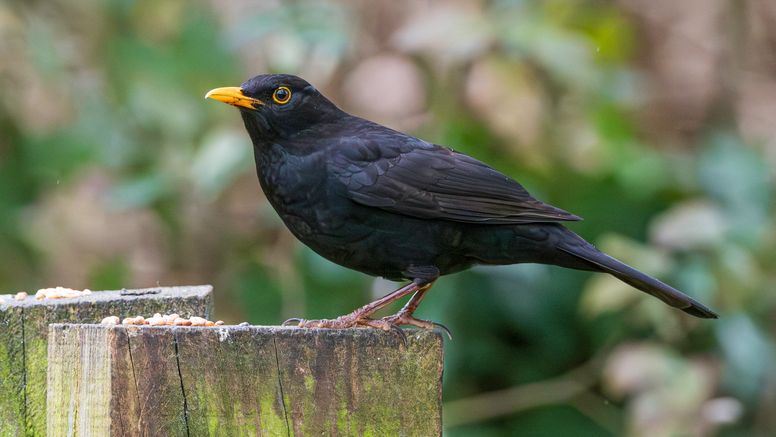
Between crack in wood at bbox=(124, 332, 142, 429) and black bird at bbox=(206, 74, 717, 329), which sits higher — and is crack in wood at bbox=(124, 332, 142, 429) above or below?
below

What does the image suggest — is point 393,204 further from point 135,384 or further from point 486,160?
point 486,160

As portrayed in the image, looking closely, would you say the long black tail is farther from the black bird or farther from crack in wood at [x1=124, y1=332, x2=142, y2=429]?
crack in wood at [x1=124, y1=332, x2=142, y2=429]

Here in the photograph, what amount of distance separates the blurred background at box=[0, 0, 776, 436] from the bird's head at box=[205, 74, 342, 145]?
4.07ft

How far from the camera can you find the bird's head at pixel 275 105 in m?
4.16

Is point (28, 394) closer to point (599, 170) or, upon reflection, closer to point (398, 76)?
point (398, 76)

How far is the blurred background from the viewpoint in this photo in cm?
538

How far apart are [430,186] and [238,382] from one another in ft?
5.66

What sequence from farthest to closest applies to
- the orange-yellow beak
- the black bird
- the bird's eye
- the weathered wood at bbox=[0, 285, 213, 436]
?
1. the bird's eye
2. the orange-yellow beak
3. the black bird
4. the weathered wood at bbox=[0, 285, 213, 436]

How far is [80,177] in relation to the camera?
694cm

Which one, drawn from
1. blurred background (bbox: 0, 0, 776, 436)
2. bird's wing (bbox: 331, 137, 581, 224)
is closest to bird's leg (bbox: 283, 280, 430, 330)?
bird's wing (bbox: 331, 137, 581, 224)

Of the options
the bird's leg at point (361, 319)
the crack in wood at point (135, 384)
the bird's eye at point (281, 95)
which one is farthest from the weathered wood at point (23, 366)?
the bird's eye at point (281, 95)

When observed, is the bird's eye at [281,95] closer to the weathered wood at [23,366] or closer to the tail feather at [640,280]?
the tail feather at [640,280]

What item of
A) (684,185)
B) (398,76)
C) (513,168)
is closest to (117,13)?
(398,76)

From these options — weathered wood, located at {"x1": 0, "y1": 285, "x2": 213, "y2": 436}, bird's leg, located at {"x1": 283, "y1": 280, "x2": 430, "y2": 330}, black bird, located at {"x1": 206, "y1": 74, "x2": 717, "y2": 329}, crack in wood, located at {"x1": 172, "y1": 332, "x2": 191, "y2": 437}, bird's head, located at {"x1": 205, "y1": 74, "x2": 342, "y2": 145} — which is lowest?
crack in wood, located at {"x1": 172, "y1": 332, "x2": 191, "y2": 437}
